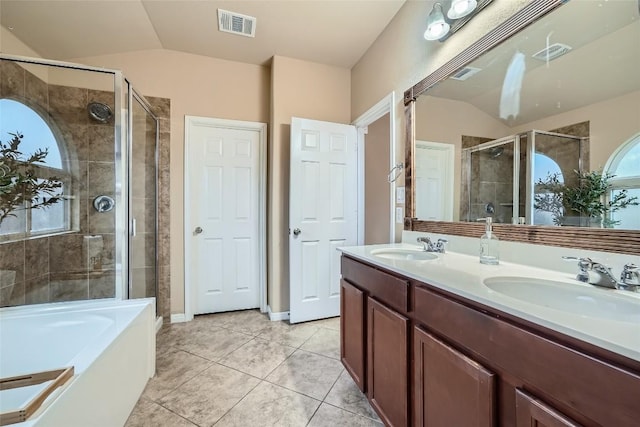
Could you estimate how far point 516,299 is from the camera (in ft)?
2.47

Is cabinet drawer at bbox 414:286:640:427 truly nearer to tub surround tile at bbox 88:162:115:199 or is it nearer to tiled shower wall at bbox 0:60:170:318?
tiled shower wall at bbox 0:60:170:318

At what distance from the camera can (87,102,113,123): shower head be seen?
232 centimetres

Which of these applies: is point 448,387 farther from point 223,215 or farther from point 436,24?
point 223,215

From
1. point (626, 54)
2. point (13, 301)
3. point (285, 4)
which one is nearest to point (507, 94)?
point (626, 54)

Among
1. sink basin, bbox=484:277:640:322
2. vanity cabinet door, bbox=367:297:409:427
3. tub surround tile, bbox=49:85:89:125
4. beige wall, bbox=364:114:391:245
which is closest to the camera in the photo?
sink basin, bbox=484:277:640:322

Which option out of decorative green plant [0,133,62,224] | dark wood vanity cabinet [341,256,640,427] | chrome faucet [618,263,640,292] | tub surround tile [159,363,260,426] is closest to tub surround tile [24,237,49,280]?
decorative green plant [0,133,62,224]

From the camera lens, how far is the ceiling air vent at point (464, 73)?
4.82ft

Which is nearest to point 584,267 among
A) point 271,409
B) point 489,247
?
point 489,247

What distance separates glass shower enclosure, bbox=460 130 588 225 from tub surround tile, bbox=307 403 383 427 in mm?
1212

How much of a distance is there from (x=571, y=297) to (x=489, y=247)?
0.40 metres

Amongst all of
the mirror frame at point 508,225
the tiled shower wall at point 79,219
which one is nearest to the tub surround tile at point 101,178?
the tiled shower wall at point 79,219

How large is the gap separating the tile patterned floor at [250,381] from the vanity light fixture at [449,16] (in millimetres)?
2217

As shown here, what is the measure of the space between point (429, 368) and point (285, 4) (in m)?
Answer: 2.45

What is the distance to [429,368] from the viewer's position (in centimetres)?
98
